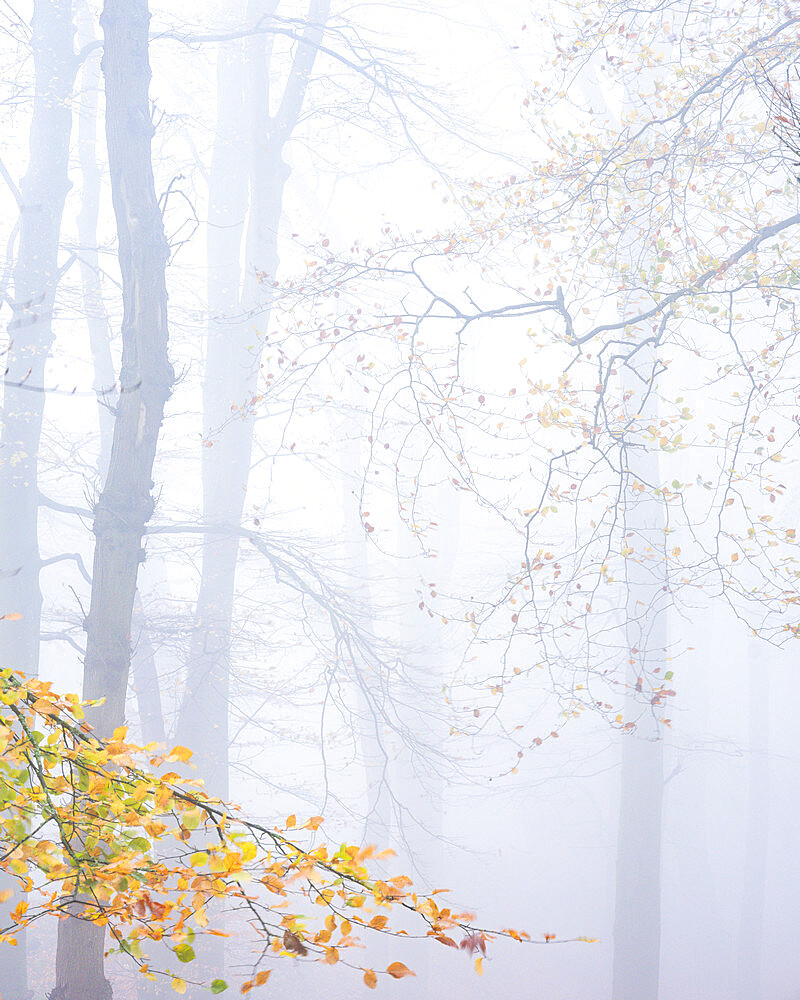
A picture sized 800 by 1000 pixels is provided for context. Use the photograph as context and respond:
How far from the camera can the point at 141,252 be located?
5.69m

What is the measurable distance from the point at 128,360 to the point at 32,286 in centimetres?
270

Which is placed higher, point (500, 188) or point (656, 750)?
point (500, 188)

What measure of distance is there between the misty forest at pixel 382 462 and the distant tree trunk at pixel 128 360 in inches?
1.1

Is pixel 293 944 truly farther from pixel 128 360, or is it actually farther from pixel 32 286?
pixel 32 286

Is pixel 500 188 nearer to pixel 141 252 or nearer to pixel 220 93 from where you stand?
pixel 141 252

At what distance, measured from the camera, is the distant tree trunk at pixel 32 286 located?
756 centimetres

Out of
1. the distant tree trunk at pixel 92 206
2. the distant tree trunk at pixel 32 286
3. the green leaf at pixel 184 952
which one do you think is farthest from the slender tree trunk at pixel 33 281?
the green leaf at pixel 184 952

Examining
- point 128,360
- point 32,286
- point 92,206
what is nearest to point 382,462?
point 32,286

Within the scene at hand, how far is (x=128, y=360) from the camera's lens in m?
5.71

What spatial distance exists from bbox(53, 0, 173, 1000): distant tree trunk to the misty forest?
0.09 ft

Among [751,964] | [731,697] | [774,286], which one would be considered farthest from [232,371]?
[731,697]

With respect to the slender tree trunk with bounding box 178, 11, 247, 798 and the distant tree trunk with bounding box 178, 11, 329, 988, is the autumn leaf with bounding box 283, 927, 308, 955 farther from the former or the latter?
Result: the distant tree trunk with bounding box 178, 11, 329, 988

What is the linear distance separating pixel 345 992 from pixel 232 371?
32.2 ft

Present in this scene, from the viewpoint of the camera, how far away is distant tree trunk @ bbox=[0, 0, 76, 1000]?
7559 millimetres
